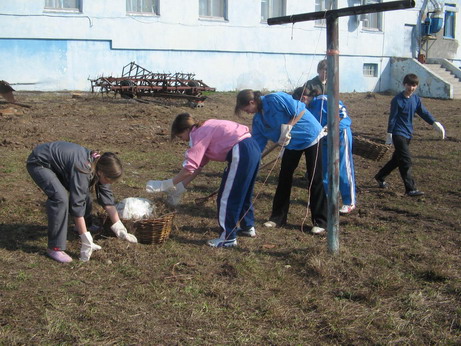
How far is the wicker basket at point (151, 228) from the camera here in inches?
197

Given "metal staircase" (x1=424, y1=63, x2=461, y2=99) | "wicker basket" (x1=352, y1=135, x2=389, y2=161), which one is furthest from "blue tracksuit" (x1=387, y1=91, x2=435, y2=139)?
"metal staircase" (x1=424, y1=63, x2=461, y2=99)

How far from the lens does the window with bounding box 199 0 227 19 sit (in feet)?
63.9

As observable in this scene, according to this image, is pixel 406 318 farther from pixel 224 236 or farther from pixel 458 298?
pixel 224 236

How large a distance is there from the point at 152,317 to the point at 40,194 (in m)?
3.55

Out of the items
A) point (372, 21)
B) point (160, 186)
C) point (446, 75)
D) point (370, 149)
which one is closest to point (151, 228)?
point (160, 186)

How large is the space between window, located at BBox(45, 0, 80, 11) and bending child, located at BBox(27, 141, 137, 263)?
13.5 metres

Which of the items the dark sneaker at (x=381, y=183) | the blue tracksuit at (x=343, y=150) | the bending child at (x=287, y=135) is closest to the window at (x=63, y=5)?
the dark sneaker at (x=381, y=183)

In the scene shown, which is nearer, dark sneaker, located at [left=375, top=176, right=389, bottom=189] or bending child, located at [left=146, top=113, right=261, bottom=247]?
bending child, located at [left=146, top=113, right=261, bottom=247]

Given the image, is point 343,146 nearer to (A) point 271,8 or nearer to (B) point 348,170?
(B) point 348,170

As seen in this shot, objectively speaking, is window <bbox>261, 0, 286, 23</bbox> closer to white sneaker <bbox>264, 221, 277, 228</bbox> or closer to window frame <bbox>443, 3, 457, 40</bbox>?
window frame <bbox>443, 3, 457, 40</bbox>

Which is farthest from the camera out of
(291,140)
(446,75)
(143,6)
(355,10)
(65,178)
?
(446,75)

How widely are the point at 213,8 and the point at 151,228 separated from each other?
1599 cm

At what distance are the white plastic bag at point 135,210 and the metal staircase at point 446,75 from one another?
20469mm

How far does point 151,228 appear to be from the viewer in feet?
16.5
